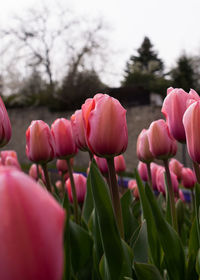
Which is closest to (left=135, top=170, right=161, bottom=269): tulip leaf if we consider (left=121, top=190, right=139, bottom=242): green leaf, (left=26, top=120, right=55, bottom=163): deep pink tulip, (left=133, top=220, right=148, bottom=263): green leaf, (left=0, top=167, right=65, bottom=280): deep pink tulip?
(left=133, top=220, right=148, bottom=263): green leaf

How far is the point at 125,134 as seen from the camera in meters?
0.69

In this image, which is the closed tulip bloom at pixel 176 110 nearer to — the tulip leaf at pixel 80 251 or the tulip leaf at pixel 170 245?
the tulip leaf at pixel 170 245

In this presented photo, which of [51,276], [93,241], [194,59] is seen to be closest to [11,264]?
[51,276]

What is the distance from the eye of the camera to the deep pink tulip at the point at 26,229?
176mm

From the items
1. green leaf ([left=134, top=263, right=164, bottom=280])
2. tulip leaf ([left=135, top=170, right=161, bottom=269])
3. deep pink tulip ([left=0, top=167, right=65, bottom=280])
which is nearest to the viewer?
deep pink tulip ([left=0, top=167, right=65, bottom=280])

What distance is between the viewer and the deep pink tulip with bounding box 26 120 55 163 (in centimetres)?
91

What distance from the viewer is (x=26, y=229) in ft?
0.58

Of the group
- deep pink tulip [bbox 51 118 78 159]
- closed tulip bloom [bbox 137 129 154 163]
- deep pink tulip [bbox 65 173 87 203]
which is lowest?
deep pink tulip [bbox 65 173 87 203]

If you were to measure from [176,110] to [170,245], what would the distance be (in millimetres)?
286

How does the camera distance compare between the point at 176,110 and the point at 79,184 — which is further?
the point at 79,184

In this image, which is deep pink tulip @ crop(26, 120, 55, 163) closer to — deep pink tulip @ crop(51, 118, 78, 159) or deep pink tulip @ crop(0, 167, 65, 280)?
deep pink tulip @ crop(51, 118, 78, 159)

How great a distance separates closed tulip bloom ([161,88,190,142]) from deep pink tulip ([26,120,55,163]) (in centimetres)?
33

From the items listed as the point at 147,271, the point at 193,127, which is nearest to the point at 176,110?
the point at 193,127

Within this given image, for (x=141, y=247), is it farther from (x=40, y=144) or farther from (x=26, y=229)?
(x=26, y=229)
